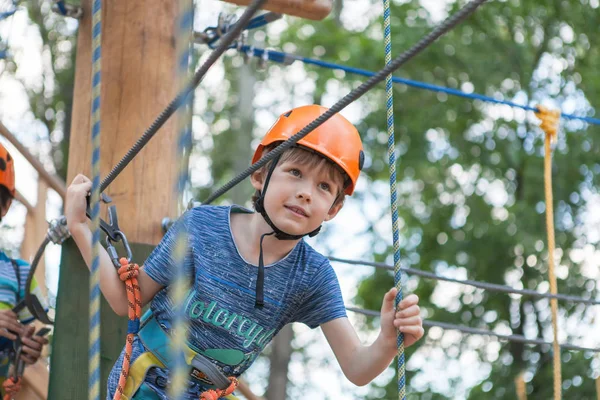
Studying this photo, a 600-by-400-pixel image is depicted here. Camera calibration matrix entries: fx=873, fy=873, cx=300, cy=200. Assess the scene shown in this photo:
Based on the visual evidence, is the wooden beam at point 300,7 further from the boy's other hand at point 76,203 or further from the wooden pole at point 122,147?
the boy's other hand at point 76,203

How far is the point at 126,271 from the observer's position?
249 centimetres

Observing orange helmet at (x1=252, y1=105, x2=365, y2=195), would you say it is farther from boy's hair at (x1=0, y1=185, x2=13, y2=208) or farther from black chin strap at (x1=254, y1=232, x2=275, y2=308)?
boy's hair at (x1=0, y1=185, x2=13, y2=208)

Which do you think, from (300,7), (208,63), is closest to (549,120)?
(300,7)

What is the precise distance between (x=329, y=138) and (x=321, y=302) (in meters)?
0.50

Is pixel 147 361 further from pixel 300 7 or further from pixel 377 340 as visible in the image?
pixel 300 7

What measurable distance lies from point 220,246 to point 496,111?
31.3 feet

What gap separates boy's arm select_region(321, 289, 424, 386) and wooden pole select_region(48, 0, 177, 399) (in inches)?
34.7

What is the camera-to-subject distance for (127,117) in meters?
3.21

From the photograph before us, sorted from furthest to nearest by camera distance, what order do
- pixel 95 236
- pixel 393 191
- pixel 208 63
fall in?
1. pixel 393 191
2. pixel 208 63
3. pixel 95 236

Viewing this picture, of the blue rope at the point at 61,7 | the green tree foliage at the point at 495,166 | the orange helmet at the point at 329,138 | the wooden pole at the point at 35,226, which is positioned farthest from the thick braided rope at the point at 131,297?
the green tree foliage at the point at 495,166

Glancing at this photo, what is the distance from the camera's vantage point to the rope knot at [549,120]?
4879mm

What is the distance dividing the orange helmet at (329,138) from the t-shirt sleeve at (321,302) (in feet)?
0.94

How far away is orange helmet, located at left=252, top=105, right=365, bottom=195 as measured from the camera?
2588mm

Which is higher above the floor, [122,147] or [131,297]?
[122,147]
